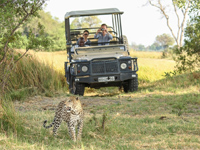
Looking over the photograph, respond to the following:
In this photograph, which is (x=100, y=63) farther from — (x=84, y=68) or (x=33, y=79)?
(x=33, y=79)

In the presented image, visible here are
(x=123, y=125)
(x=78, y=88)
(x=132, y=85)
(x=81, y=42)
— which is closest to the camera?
(x=123, y=125)

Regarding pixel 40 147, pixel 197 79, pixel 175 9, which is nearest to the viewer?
pixel 40 147

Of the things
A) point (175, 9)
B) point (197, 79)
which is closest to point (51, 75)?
point (197, 79)

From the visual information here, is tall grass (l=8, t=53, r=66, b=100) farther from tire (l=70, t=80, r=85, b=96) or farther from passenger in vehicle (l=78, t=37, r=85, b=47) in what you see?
passenger in vehicle (l=78, t=37, r=85, b=47)

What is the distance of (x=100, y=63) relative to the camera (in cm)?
1062

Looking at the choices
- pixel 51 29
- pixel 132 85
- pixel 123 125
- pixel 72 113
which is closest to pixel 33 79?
pixel 132 85

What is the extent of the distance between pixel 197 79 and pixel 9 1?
23.2ft

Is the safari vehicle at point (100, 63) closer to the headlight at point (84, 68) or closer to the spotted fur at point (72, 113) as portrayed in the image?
the headlight at point (84, 68)

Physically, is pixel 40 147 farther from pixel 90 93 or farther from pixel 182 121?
pixel 90 93

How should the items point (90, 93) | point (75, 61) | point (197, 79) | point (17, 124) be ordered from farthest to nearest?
point (90, 93) < point (197, 79) < point (75, 61) < point (17, 124)

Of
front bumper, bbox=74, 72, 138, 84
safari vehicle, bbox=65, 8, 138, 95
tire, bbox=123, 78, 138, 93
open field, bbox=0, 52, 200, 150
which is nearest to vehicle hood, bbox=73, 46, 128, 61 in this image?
safari vehicle, bbox=65, 8, 138, 95

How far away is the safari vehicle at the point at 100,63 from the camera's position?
10562 millimetres

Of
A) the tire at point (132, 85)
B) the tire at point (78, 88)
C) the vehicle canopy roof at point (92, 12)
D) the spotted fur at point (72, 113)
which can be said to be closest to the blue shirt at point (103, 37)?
the vehicle canopy roof at point (92, 12)

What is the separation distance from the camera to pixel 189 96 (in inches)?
372
